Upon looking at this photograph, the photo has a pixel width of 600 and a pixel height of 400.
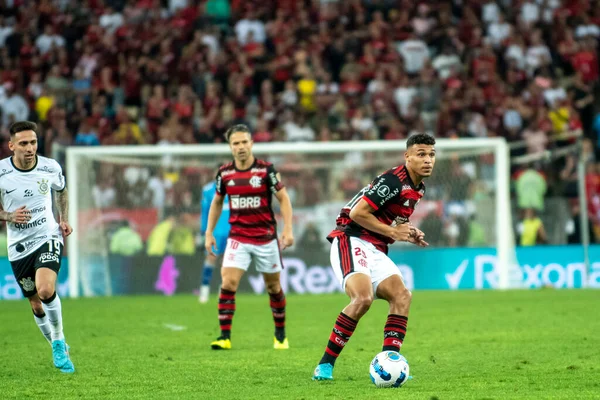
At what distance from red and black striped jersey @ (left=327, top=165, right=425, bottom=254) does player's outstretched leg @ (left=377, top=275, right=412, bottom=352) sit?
354 mm

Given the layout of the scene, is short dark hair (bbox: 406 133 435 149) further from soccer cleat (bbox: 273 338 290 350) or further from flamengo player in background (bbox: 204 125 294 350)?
soccer cleat (bbox: 273 338 290 350)

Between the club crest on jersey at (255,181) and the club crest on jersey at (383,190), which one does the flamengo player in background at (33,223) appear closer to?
the club crest on jersey at (255,181)

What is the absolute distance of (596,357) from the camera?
984cm

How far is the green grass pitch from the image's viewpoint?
313 inches

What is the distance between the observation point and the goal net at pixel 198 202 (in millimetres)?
21328

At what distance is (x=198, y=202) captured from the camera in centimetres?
2164

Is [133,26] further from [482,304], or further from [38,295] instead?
[38,295]

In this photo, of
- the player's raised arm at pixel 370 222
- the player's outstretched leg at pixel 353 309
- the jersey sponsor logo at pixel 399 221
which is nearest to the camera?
the player's raised arm at pixel 370 222

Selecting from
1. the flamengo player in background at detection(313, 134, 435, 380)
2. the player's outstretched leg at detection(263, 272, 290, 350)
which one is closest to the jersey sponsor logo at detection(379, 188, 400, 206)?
the flamengo player in background at detection(313, 134, 435, 380)

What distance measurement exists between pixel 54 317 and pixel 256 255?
110 inches

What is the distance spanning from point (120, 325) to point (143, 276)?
22.6ft

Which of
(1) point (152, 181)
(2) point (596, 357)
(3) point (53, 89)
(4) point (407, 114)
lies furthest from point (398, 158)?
(2) point (596, 357)

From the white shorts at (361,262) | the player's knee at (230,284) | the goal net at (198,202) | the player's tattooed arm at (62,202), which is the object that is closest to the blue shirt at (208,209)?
the goal net at (198,202)

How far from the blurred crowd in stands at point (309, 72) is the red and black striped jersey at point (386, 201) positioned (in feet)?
47.9
